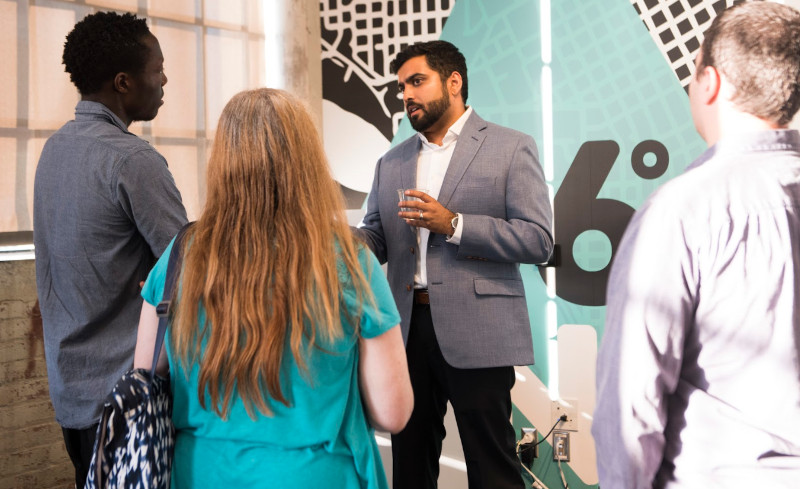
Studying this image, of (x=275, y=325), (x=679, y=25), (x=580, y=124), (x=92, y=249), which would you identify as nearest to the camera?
(x=275, y=325)

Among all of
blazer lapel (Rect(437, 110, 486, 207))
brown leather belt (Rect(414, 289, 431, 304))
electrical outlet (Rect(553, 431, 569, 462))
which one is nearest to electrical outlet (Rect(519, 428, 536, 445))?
electrical outlet (Rect(553, 431, 569, 462))

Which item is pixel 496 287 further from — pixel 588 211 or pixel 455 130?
pixel 588 211

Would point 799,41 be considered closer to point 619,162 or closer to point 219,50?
point 619,162

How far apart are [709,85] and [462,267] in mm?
1412

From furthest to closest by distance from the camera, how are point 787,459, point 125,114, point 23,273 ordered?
1. point 23,273
2. point 125,114
3. point 787,459

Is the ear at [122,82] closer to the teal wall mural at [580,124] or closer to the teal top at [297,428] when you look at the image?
the teal top at [297,428]

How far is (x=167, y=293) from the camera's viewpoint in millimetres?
1321

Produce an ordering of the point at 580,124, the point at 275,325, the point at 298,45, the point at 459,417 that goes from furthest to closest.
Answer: the point at 298,45
the point at 580,124
the point at 459,417
the point at 275,325

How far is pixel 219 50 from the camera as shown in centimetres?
362

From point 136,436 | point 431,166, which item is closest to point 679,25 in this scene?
point 431,166

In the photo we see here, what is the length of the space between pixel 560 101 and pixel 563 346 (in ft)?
3.87

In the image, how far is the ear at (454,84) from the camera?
106 inches

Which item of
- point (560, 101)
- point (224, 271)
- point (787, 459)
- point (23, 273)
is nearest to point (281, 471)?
point (224, 271)

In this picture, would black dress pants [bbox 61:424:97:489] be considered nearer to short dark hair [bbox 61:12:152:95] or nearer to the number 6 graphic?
short dark hair [bbox 61:12:152:95]
